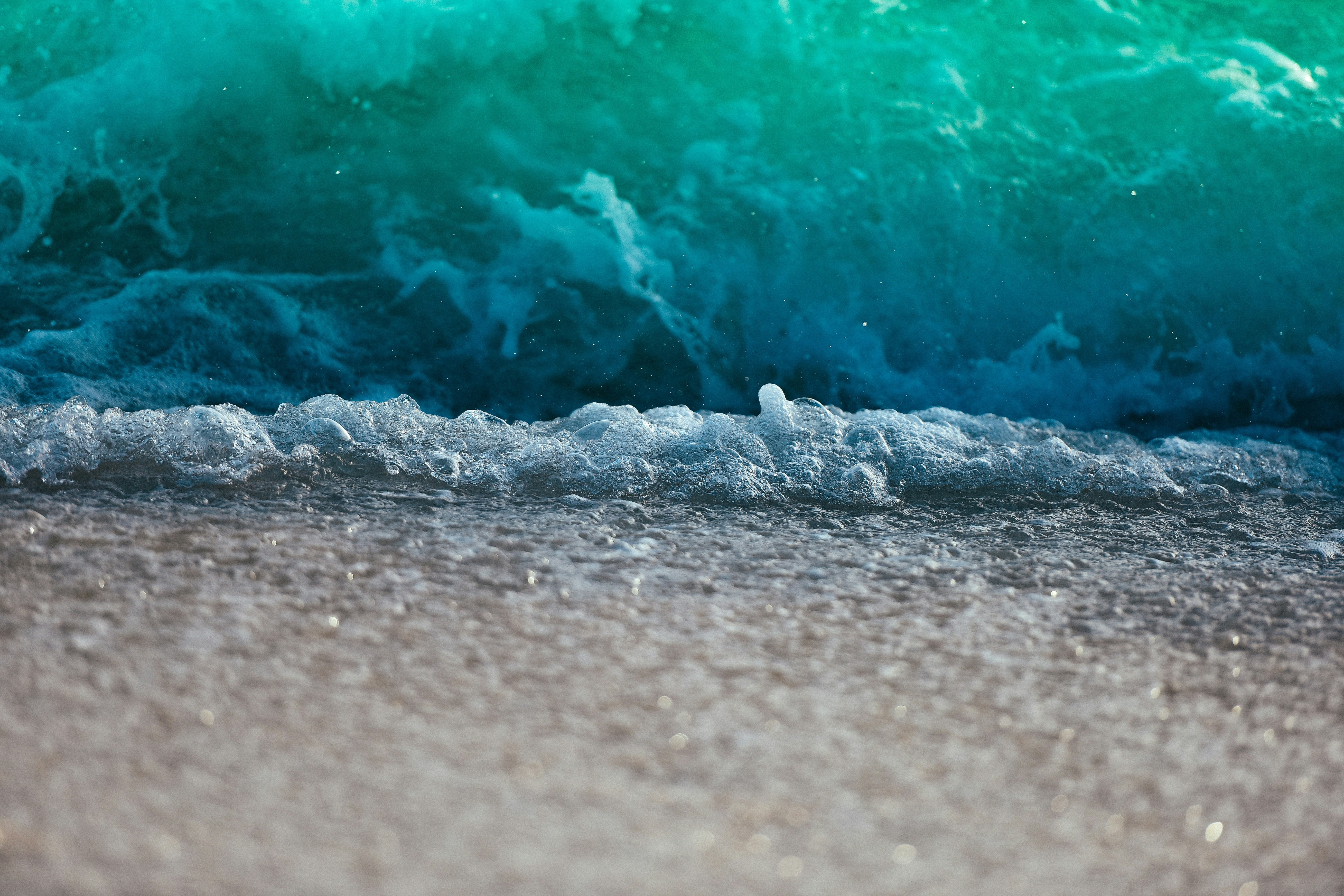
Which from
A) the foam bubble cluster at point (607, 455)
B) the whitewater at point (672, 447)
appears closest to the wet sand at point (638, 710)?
the whitewater at point (672, 447)

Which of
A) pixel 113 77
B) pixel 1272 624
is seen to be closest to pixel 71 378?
pixel 113 77

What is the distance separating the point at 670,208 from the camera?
10.3 ft

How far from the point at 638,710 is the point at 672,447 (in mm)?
1039

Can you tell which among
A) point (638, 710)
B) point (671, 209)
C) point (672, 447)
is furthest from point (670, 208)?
point (638, 710)

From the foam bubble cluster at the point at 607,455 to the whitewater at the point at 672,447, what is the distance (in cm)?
1

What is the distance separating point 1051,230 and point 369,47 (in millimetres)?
2348

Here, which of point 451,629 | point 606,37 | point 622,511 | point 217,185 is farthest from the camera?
point 606,37

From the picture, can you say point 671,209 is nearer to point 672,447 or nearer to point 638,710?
point 672,447

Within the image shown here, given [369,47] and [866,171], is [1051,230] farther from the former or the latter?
[369,47]

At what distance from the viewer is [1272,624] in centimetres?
138

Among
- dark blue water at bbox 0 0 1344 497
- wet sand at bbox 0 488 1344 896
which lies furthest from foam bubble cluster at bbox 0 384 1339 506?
dark blue water at bbox 0 0 1344 497

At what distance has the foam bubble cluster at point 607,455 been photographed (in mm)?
1841

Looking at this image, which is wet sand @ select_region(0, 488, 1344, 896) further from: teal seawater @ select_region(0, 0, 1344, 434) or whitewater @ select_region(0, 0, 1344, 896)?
teal seawater @ select_region(0, 0, 1344, 434)

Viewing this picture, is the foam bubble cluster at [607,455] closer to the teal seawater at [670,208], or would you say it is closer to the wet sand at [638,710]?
the wet sand at [638,710]
